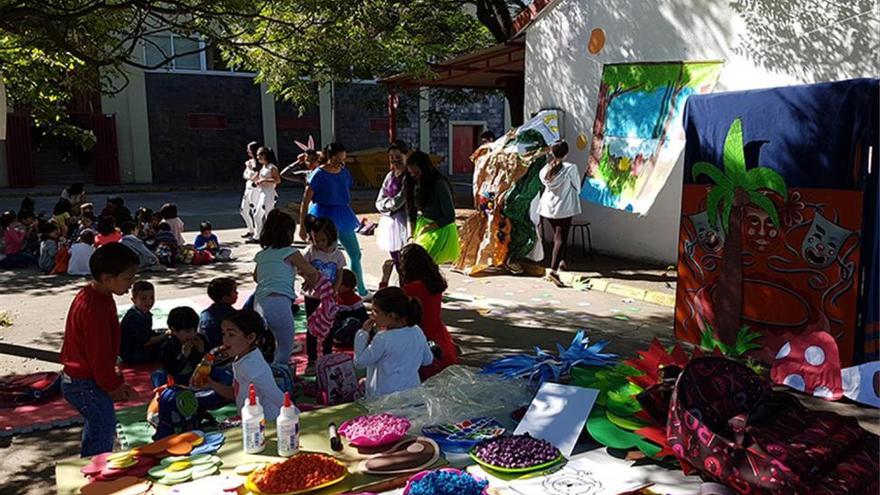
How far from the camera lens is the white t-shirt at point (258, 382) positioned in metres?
4.42

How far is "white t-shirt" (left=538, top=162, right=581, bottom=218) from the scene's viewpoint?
10117 millimetres

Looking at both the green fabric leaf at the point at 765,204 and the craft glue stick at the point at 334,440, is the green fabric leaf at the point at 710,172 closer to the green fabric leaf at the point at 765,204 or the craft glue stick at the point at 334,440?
the green fabric leaf at the point at 765,204

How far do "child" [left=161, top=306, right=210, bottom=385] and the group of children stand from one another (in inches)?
197

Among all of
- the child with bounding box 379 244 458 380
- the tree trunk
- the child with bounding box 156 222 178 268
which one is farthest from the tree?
the tree trunk

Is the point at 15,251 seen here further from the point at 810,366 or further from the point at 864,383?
the point at 864,383

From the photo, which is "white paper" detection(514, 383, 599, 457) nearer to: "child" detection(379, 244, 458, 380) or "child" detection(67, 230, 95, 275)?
"child" detection(379, 244, 458, 380)

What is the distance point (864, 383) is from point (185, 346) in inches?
202

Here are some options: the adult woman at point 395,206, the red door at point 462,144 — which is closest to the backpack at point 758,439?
the adult woman at point 395,206

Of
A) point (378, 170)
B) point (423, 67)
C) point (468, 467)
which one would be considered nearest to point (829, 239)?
point (468, 467)

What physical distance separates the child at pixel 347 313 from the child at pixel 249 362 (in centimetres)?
231

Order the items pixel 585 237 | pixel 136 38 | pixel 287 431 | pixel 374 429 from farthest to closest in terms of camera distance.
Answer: pixel 585 237 < pixel 136 38 < pixel 374 429 < pixel 287 431

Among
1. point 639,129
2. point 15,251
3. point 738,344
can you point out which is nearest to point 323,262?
point 738,344

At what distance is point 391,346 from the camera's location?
4.82m

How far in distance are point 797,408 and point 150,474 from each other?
11.0 ft
